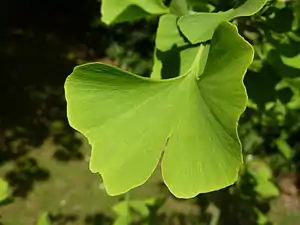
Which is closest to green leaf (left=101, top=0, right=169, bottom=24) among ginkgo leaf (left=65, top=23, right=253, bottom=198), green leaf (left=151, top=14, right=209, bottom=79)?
green leaf (left=151, top=14, right=209, bottom=79)

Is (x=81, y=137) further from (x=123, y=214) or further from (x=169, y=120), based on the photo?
(x=169, y=120)

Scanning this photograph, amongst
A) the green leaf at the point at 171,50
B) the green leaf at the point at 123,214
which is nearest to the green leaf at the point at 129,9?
the green leaf at the point at 171,50

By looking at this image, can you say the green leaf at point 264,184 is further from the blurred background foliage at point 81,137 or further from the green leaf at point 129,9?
the green leaf at point 129,9

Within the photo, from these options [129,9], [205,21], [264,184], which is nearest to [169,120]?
[205,21]

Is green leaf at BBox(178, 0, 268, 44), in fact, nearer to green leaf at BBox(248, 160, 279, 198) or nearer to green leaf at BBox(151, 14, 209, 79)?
green leaf at BBox(151, 14, 209, 79)

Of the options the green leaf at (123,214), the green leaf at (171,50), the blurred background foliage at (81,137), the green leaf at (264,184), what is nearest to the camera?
the green leaf at (171,50)

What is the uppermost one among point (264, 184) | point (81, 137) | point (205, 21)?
point (205, 21)
